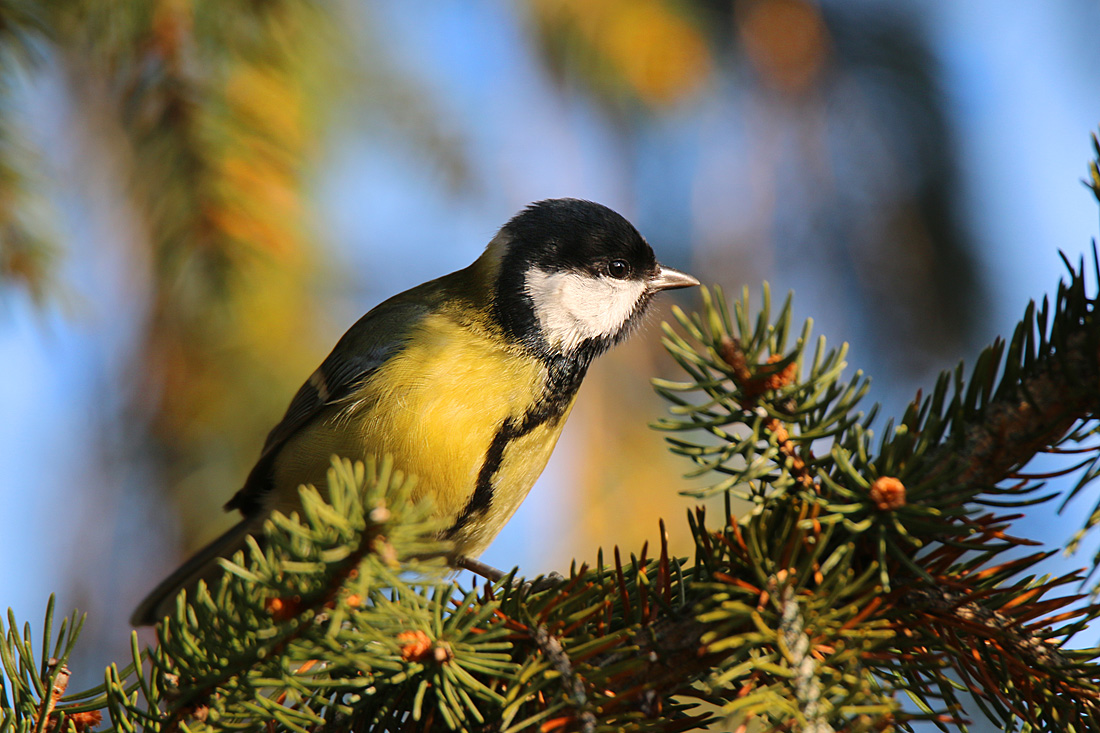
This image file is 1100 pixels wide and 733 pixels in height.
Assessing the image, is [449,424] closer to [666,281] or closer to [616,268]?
[616,268]

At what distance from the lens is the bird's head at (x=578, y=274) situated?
249 centimetres

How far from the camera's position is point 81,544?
3744mm

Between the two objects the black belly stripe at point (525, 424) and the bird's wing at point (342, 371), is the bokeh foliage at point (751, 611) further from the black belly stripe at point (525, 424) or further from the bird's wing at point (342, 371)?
the bird's wing at point (342, 371)

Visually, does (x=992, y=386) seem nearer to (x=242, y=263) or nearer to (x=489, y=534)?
(x=489, y=534)

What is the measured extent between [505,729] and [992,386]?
73 centimetres

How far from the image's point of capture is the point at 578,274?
2631 millimetres

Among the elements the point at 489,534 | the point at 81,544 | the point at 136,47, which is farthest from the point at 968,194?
the point at 81,544

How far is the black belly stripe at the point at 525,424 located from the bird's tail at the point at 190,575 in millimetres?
737

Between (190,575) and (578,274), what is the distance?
4.83 feet

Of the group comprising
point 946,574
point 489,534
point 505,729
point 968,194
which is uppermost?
point 968,194

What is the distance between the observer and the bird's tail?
239 cm

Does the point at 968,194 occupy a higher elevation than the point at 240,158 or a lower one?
higher

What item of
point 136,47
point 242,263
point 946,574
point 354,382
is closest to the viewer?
point 946,574

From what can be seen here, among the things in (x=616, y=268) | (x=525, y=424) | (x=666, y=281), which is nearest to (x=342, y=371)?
(x=525, y=424)
